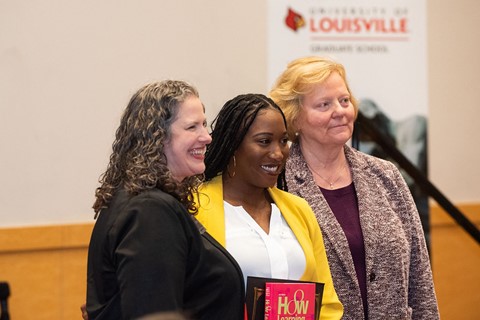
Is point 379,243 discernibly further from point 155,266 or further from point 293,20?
point 293,20

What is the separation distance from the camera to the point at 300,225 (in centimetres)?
305

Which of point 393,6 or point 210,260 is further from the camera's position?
point 393,6

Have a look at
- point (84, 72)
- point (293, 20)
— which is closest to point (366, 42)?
point (293, 20)

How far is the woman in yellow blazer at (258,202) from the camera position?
2.88 m

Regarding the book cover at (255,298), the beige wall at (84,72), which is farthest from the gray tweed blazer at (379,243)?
the beige wall at (84,72)

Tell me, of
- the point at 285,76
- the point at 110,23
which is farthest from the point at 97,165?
the point at 285,76

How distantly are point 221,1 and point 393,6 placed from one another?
1.24m

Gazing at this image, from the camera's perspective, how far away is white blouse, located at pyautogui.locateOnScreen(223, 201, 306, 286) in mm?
2811

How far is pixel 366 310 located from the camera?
3324 millimetres

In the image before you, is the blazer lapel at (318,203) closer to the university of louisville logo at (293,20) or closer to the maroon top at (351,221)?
the maroon top at (351,221)

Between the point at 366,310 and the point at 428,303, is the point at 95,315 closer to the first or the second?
the point at 366,310

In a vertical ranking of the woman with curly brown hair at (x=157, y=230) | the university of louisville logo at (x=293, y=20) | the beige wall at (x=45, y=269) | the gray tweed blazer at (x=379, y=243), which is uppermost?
the university of louisville logo at (x=293, y=20)

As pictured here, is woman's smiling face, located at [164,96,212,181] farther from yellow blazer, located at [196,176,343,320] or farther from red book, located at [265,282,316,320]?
red book, located at [265,282,316,320]

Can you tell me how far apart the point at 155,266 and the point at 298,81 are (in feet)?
4.94
